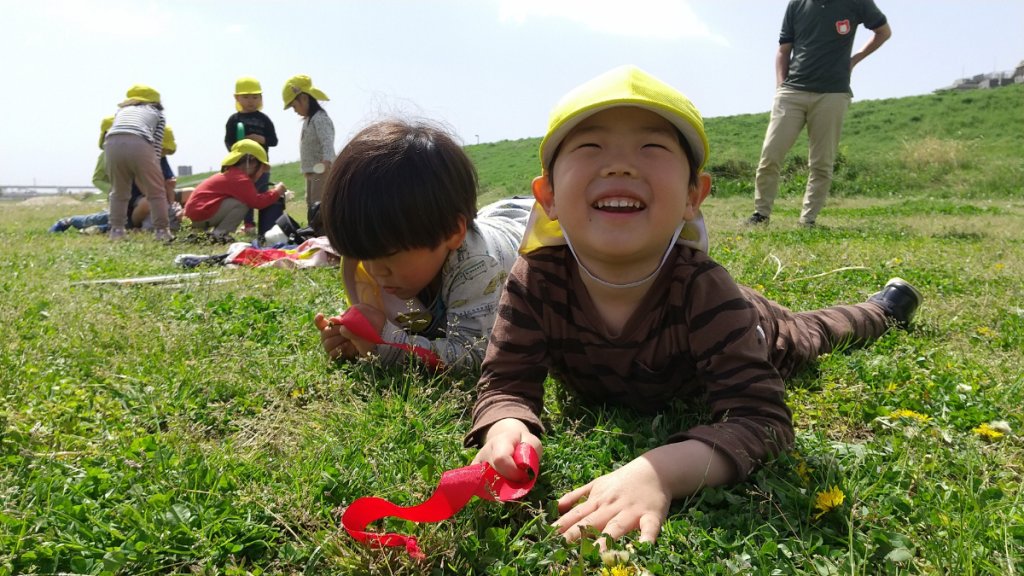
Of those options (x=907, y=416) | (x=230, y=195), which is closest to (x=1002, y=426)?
(x=907, y=416)

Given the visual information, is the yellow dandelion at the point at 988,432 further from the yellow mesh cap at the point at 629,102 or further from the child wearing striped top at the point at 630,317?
the yellow mesh cap at the point at 629,102

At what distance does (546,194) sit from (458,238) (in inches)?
34.2

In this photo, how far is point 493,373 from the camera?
2.33 meters

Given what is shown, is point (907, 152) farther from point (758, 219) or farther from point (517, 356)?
point (517, 356)

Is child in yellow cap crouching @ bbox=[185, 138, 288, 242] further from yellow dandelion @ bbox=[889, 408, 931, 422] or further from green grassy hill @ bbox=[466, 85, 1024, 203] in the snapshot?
yellow dandelion @ bbox=[889, 408, 931, 422]

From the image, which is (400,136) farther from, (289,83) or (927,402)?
(289,83)

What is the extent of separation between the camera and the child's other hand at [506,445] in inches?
71.3

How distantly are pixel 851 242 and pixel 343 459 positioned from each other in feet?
20.2

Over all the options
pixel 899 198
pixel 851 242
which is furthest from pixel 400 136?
pixel 899 198

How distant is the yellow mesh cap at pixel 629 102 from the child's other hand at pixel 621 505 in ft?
3.11

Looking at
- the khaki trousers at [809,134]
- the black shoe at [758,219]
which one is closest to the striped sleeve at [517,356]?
the khaki trousers at [809,134]

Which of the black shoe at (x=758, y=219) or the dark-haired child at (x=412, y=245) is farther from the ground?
the dark-haired child at (x=412, y=245)

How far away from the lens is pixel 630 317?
7.52ft

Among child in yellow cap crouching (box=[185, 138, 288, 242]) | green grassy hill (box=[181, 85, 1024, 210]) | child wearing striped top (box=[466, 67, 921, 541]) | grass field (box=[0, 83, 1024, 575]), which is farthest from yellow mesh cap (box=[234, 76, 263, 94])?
child wearing striped top (box=[466, 67, 921, 541])
